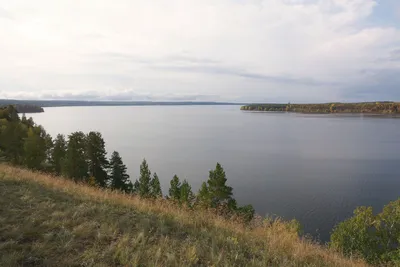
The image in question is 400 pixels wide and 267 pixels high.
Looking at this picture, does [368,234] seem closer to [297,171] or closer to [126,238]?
[126,238]

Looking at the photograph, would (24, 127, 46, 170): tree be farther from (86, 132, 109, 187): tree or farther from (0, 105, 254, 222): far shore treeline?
(86, 132, 109, 187): tree

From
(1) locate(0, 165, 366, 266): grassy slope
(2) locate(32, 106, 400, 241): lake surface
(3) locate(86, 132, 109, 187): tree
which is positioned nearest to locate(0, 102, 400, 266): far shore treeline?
(3) locate(86, 132, 109, 187): tree

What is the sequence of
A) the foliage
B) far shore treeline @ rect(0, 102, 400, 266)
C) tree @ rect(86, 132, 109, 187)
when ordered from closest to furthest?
1. the foliage
2. far shore treeline @ rect(0, 102, 400, 266)
3. tree @ rect(86, 132, 109, 187)

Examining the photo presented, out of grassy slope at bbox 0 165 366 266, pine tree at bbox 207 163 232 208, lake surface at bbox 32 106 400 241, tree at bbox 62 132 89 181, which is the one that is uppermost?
grassy slope at bbox 0 165 366 266

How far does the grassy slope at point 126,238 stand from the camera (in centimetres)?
398

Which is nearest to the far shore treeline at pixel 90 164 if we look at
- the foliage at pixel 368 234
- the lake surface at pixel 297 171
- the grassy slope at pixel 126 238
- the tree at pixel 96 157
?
the tree at pixel 96 157

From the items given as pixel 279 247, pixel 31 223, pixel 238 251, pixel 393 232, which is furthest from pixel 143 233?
pixel 393 232

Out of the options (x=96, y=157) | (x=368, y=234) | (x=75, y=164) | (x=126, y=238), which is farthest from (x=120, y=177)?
(x=126, y=238)

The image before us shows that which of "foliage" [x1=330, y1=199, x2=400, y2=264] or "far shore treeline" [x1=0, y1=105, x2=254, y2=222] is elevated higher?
"far shore treeline" [x1=0, y1=105, x2=254, y2=222]

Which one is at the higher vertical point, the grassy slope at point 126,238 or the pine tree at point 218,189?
the grassy slope at point 126,238

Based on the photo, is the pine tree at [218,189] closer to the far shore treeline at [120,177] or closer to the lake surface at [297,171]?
the far shore treeline at [120,177]

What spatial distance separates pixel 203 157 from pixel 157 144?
17.3m

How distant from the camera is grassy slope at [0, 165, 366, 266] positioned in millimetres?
3983

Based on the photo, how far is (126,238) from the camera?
4488 millimetres
